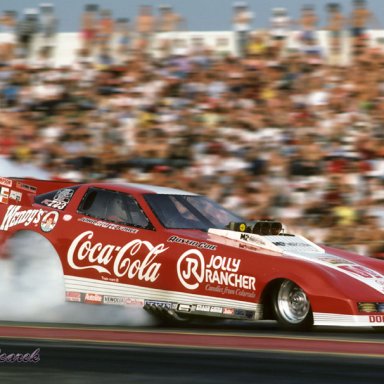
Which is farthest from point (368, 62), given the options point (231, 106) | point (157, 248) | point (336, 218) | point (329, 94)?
point (157, 248)

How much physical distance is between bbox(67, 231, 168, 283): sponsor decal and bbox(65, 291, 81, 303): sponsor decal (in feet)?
0.78

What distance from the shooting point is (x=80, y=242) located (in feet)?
27.1

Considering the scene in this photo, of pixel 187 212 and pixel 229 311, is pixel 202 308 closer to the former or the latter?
pixel 229 311

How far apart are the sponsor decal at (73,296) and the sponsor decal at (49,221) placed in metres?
0.67

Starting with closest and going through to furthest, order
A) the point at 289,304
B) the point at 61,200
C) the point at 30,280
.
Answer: the point at 289,304, the point at 30,280, the point at 61,200

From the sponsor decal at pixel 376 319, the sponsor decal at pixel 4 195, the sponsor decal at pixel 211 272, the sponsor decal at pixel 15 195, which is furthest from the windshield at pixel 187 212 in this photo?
the sponsor decal at pixel 376 319

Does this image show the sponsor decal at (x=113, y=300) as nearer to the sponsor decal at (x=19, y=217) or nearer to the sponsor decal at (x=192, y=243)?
the sponsor decal at (x=192, y=243)

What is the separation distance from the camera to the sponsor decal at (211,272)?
727 centimetres

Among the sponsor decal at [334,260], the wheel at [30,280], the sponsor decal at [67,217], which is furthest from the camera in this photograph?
the sponsor decal at [67,217]

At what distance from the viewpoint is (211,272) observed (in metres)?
7.40

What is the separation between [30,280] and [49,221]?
0.59 metres

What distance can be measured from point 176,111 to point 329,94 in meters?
2.24

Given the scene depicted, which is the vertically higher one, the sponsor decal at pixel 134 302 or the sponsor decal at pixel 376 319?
the sponsor decal at pixel 376 319

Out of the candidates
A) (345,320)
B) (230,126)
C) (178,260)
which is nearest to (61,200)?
(178,260)
